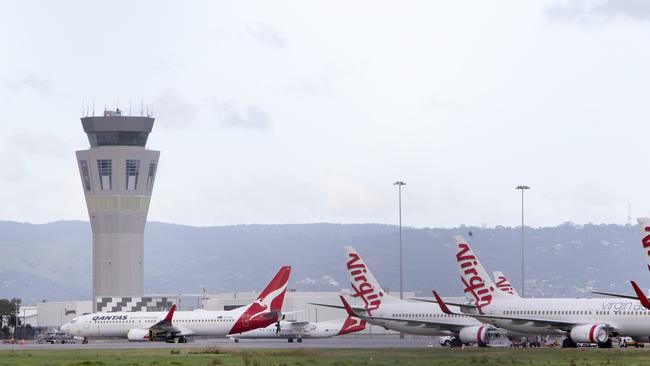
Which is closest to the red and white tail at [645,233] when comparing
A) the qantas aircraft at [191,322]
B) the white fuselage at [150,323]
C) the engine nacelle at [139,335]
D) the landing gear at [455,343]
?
the landing gear at [455,343]

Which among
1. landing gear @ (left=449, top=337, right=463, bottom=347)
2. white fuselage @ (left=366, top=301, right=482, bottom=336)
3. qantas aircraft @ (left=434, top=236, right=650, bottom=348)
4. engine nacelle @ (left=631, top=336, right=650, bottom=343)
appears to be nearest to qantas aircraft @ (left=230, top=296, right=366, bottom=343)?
white fuselage @ (left=366, top=301, right=482, bottom=336)

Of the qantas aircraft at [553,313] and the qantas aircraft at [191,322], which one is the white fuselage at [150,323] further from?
the qantas aircraft at [553,313]

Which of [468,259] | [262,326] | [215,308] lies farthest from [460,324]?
[215,308]

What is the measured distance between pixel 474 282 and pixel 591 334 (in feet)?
43.2

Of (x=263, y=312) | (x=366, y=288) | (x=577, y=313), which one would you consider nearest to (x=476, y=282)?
(x=577, y=313)

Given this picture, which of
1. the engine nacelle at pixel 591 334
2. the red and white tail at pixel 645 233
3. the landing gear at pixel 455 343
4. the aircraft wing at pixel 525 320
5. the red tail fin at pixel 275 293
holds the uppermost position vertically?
the red and white tail at pixel 645 233

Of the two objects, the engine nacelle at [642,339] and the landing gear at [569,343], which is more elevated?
the engine nacelle at [642,339]

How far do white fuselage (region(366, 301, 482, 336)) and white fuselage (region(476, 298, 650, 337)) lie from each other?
564 cm

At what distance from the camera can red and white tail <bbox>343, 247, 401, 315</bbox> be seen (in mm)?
122269

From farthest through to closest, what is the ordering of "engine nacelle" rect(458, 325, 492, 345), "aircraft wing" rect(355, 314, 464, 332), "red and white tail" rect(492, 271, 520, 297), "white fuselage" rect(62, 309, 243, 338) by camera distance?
"white fuselage" rect(62, 309, 243, 338)
"red and white tail" rect(492, 271, 520, 297)
"aircraft wing" rect(355, 314, 464, 332)
"engine nacelle" rect(458, 325, 492, 345)

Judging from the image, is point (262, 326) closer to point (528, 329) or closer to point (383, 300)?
point (383, 300)

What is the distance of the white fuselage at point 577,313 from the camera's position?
102 metres

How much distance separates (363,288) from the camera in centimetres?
12319

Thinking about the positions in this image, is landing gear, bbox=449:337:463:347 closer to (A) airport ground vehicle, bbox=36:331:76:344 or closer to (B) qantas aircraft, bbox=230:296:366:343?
(B) qantas aircraft, bbox=230:296:366:343
